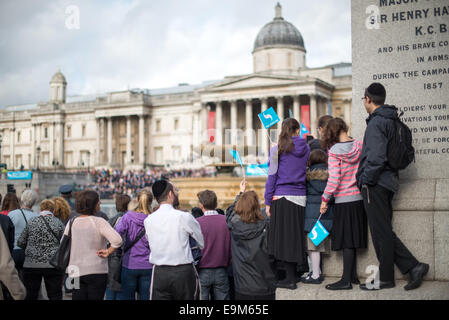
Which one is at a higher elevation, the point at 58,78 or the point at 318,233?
the point at 58,78

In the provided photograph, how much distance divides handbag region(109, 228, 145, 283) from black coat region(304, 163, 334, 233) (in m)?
2.30

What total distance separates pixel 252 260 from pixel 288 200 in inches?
33.4

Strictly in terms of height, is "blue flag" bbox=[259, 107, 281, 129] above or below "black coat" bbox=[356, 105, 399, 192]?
above

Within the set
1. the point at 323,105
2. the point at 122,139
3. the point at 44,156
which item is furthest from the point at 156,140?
the point at 323,105

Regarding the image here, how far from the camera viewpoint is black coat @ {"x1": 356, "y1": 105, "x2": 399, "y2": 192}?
5387 mm

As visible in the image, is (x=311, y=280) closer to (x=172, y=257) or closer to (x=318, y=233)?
(x=318, y=233)

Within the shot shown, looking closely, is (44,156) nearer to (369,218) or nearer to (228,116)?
(228,116)

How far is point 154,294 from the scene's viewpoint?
552 centimetres

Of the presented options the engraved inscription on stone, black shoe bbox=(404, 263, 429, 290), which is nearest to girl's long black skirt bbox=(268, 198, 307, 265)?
black shoe bbox=(404, 263, 429, 290)

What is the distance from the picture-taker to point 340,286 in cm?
561

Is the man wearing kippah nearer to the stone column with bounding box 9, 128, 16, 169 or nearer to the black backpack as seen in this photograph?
the black backpack

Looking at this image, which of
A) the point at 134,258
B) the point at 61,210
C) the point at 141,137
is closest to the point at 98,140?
the point at 141,137

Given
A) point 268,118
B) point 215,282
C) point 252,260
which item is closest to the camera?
point 252,260
